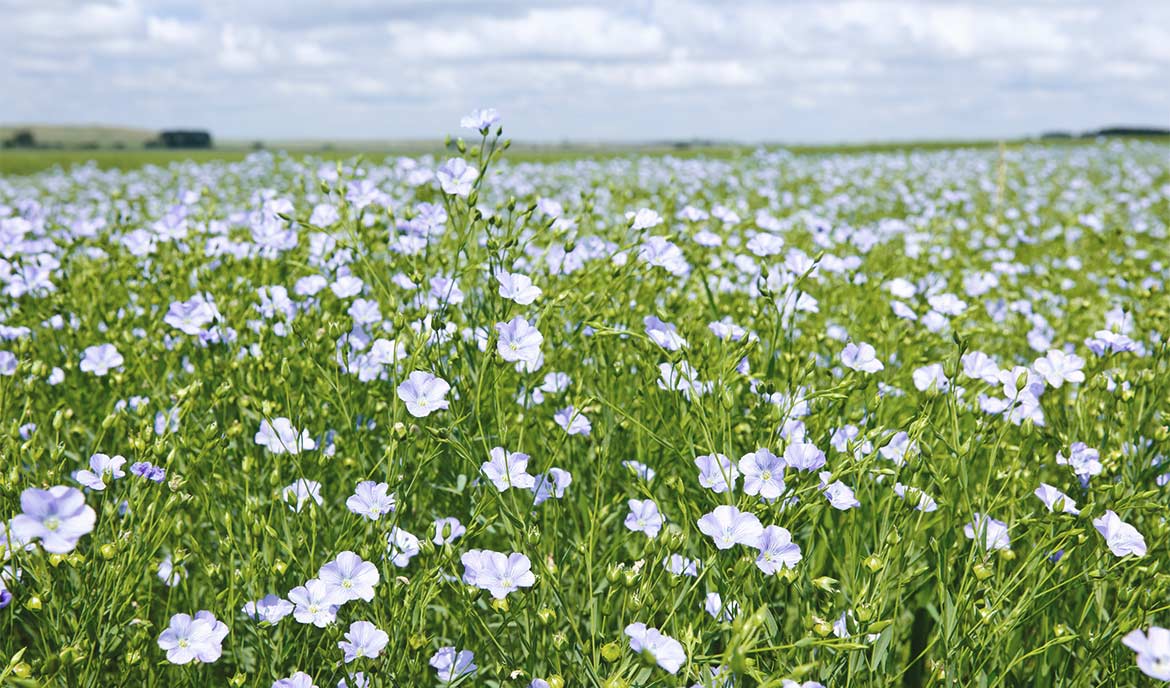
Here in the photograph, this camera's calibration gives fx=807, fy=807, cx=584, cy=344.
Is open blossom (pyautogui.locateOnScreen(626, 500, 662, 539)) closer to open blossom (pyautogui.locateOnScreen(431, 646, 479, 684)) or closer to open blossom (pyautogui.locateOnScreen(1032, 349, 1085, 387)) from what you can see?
open blossom (pyautogui.locateOnScreen(431, 646, 479, 684))

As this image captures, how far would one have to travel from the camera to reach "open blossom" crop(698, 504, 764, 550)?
1441 mm

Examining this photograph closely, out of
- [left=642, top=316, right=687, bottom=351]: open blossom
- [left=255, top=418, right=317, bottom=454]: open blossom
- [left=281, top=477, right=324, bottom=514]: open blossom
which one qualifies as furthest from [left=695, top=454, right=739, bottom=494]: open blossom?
[left=255, top=418, right=317, bottom=454]: open blossom

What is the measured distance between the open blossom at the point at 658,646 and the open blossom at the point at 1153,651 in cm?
65

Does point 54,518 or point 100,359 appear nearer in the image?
point 54,518

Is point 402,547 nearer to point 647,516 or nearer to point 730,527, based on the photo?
point 647,516

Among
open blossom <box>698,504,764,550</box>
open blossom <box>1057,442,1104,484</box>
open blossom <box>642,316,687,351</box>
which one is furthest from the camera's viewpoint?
open blossom <box>642,316,687,351</box>

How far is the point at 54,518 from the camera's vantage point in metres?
1.22

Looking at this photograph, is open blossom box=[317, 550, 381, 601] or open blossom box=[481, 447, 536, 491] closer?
open blossom box=[317, 550, 381, 601]

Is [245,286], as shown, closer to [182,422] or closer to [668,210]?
[182,422]

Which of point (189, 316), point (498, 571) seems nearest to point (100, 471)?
point (189, 316)

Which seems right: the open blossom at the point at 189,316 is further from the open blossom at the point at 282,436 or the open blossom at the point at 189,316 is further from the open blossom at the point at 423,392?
the open blossom at the point at 423,392

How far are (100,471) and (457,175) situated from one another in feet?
3.93

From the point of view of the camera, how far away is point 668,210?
380 centimetres

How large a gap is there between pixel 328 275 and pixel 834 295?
→ 2.27 meters
